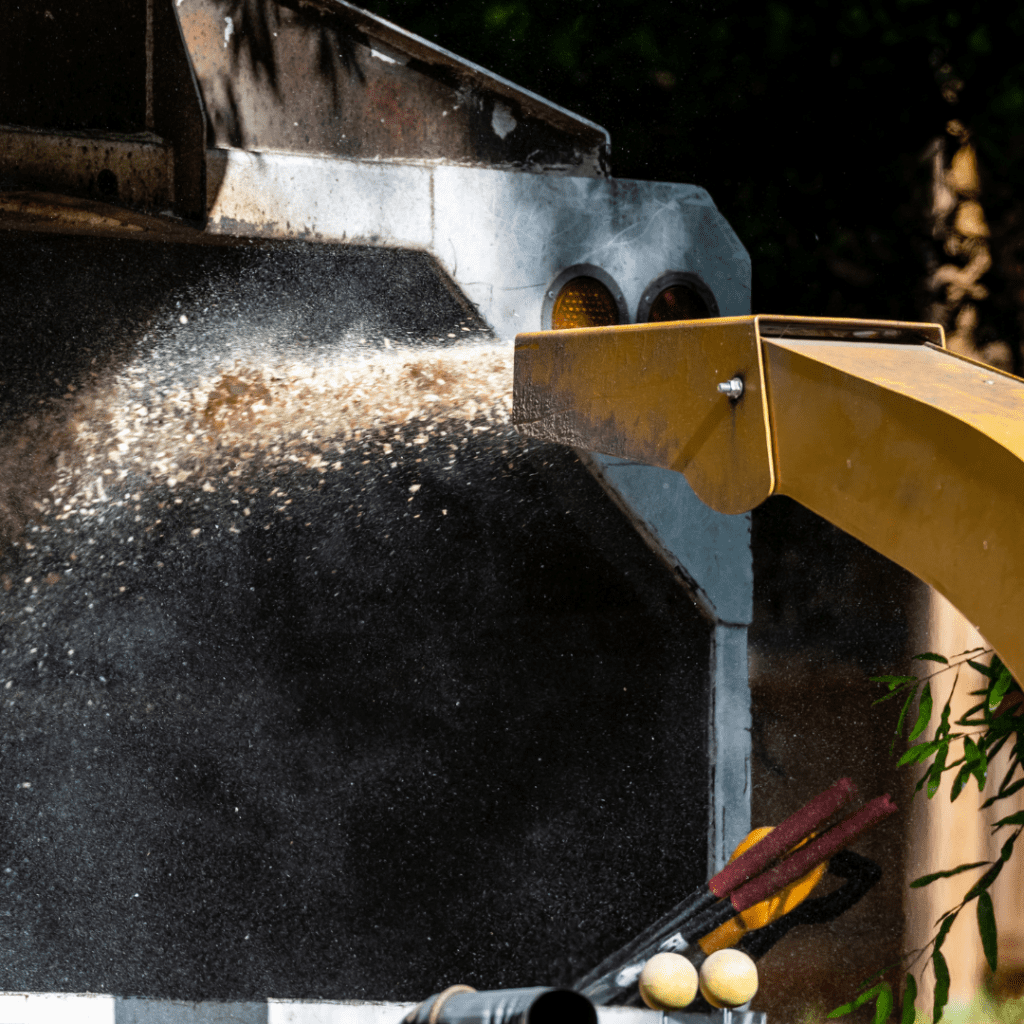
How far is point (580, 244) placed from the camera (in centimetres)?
367

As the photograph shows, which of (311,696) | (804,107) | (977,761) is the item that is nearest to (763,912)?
(977,761)

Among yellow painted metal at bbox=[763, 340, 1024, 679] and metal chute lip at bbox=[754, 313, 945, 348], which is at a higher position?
metal chute lip at bbox=[754, 313, 945, 348]

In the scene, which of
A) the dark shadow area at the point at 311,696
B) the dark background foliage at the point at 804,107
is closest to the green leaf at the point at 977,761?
the dark shadow area at the point at 311,696

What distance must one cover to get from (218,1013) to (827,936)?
2.62 meters

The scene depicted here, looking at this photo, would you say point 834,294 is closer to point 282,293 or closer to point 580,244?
point 580,244

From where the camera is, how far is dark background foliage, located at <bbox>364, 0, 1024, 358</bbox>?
350cm

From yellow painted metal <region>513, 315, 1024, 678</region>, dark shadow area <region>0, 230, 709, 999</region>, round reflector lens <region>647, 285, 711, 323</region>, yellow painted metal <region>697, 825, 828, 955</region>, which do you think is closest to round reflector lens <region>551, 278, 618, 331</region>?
round reflector lens <region>647, 285, 711, 323</region>

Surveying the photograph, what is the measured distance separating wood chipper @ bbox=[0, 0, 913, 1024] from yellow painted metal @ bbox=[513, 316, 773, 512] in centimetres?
105

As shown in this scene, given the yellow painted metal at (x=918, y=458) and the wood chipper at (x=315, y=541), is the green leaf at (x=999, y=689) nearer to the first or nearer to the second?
the yellow painted metal at (x=918, y=458)

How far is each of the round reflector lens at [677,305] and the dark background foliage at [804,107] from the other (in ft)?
0.99

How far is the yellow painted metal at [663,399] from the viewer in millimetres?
1659

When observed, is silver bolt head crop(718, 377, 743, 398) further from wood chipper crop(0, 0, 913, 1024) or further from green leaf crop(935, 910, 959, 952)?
wood chipper crop(0, 0, 913, 1024)

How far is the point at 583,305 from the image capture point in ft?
12.3

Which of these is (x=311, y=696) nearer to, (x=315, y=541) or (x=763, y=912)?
(x=315, y=541)
